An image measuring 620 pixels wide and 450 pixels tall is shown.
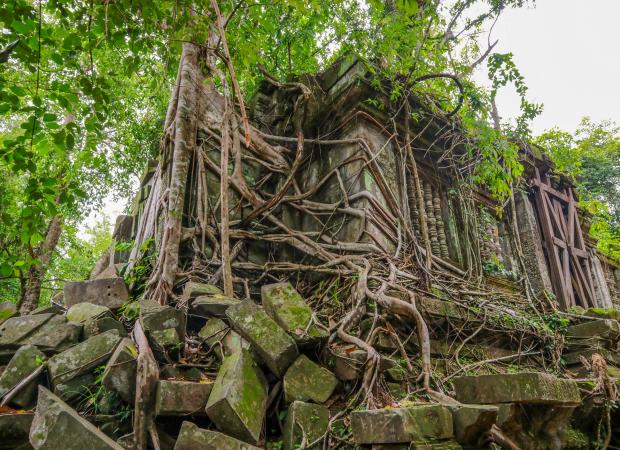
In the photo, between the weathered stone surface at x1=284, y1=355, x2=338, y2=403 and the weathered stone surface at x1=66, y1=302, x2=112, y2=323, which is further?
the weathered stone surface at x1=66, y1=302, x2=112, y2=323

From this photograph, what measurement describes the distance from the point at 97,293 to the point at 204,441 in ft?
6.61

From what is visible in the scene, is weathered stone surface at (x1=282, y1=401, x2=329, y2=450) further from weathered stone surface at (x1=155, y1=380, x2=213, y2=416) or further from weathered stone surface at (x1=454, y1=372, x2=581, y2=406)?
weathered stone surface at (x1=454, y1=372, x2=581, y2=406)

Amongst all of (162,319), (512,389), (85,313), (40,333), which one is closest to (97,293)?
(85,313)

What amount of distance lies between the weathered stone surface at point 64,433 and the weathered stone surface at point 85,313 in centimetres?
102

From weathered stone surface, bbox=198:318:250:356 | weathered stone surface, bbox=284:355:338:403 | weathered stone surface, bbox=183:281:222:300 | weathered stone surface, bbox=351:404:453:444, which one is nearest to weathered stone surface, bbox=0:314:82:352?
weathered stone surface, bbox=183:281:222:300

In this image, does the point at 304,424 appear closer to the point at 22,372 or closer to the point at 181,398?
the point at 181,398

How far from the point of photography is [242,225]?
423 centimetres

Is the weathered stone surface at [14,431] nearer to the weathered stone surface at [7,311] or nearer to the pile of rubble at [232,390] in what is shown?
the pile of rubble at [232,390]

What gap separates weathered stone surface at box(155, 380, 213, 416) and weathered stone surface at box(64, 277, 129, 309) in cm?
155

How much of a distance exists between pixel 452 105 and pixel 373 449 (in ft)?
15.8

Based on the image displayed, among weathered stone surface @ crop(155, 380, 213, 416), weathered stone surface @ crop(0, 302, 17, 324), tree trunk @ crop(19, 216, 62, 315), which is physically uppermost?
tree trunk @ crop(19, 216, 62, 315)

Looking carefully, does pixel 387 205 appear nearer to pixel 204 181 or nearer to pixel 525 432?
pixel 204 181

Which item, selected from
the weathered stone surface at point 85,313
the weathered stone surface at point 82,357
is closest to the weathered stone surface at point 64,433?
the weathered stone surface at point 82,357

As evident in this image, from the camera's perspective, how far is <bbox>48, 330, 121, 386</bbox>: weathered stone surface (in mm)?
2266
